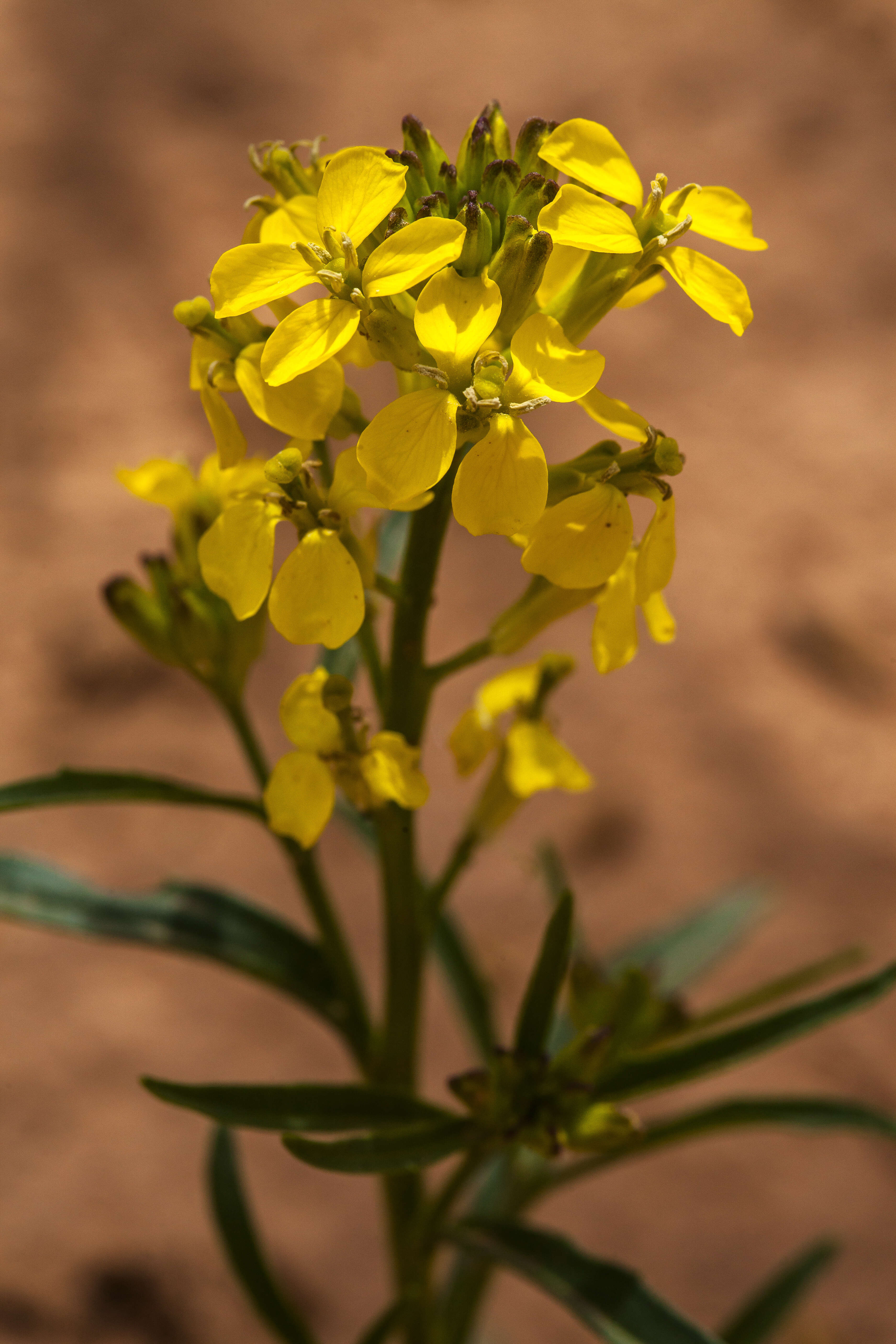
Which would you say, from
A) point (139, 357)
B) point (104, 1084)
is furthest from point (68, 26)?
point (104, 1084)

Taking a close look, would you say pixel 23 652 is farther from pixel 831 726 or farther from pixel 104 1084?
pixel 831 726

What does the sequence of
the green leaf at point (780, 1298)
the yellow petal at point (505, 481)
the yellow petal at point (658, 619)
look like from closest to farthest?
the yellow petal at point (505, 481) < the yellow petal at point (658, 619) < the green leaf at point (780, 1298)

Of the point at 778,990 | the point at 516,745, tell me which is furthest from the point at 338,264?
the point at 778,990

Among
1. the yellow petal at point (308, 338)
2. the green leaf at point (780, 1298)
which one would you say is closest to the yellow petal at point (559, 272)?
the yellow petal at point (308, 338)

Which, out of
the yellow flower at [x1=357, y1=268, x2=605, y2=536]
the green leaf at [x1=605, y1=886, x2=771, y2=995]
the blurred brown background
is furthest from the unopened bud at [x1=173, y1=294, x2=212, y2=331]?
the blurred brown background

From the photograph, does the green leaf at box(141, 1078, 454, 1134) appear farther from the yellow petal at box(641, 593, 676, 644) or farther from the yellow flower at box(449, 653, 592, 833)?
the yellow petal at box(641, 593, 676, 644)

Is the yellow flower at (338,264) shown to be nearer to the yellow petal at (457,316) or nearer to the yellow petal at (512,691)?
the yellow petal at (457,316)
